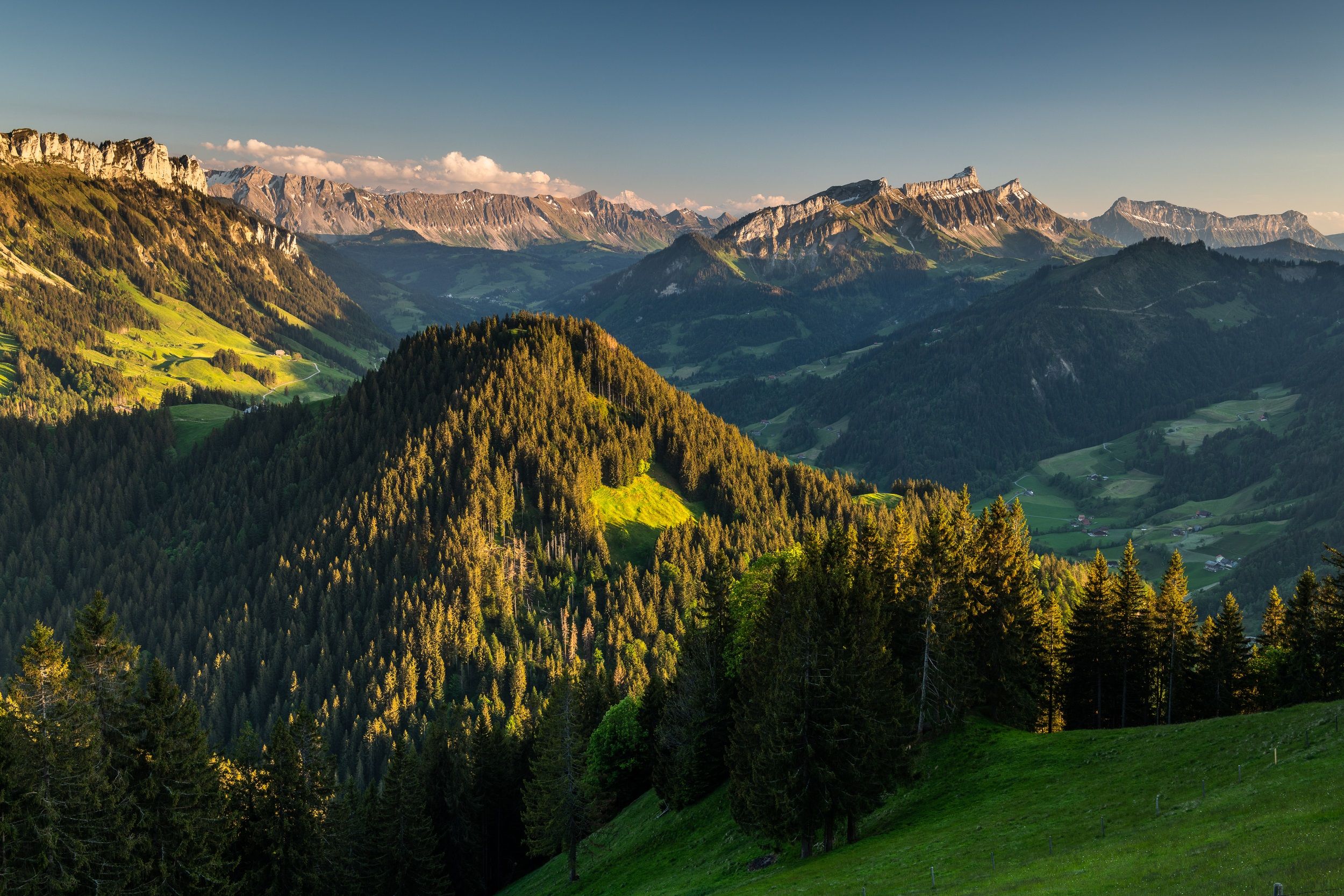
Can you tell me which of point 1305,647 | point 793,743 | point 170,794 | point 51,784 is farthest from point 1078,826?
point 51,784

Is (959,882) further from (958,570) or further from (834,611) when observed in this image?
(958,570)

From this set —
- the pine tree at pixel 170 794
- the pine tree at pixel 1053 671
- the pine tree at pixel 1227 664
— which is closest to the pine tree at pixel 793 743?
the pine tree at pixel 1053 671

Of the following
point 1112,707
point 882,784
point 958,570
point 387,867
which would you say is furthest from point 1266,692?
point 387,867

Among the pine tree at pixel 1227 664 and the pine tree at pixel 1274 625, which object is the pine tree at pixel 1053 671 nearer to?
the pine tree at pixel 1227 664

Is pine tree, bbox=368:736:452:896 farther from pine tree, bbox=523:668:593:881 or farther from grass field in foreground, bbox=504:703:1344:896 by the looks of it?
grass field in foreground, bbox=504:703:1344:896

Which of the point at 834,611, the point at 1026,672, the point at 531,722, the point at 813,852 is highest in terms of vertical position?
the point at 834,611

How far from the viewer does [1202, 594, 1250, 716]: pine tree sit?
72.1 m

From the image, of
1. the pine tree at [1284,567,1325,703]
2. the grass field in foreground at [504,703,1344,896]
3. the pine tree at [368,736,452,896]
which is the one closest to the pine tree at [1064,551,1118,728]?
the pine tree at [1284,567,1325,703]

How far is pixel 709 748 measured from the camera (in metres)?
69.4

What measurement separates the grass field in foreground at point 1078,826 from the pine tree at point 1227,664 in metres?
25.0

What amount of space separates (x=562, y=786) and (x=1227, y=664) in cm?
6118

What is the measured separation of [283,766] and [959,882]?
45.6 m

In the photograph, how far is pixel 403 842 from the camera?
238 feet

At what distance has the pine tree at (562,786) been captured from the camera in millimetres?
70188
